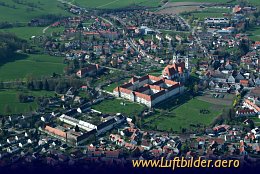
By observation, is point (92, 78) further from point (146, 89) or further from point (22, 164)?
point (22, 164)

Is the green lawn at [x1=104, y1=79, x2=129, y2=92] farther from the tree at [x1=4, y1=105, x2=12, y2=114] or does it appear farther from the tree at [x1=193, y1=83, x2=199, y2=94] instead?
the tree at [x1=4, y1=105, x2=12, y2=114]

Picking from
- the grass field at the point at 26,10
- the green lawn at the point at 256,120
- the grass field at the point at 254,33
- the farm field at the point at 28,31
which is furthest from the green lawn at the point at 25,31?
→ the green lawn at the point at 256,120

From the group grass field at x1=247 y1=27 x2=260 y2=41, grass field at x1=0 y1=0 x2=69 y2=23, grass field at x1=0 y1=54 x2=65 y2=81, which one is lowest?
grass field at x1=0 y1=54 x2=65 y2=81

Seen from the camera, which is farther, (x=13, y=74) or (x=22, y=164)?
(x=13, y=74)

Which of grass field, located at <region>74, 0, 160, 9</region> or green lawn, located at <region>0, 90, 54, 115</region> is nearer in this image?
green lawn, located at <region>0, 90, 54, 115</region>

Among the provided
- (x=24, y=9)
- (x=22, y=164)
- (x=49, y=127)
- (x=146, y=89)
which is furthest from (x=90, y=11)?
(x=22, y=164)

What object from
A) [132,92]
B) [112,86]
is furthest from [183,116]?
[112,86]

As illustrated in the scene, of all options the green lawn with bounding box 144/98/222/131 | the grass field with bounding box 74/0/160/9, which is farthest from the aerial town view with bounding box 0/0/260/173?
the grass field with bounding box 74/0/160/9
